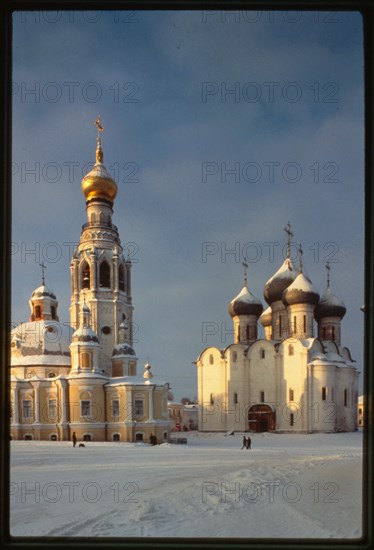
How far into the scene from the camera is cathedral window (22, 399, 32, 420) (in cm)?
1891

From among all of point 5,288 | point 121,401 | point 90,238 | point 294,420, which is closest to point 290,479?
point 5,288

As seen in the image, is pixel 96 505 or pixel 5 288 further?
pixel 96 505

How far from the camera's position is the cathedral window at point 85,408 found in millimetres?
18062

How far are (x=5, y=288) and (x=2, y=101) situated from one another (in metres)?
0.92

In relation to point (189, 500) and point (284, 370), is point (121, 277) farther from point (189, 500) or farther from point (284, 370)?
point (189, 500)

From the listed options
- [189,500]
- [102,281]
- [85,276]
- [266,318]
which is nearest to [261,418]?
[266,318]

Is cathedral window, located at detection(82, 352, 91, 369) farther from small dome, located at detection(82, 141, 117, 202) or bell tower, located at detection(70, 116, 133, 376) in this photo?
small dome, located at detection(82, 141, 117, 202)

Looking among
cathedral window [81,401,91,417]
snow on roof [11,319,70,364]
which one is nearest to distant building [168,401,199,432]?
snow on roof [11,319,70,364]

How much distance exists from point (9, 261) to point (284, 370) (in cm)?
2183

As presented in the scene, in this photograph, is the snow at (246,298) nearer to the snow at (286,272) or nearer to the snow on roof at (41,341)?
the snow at (286,272)

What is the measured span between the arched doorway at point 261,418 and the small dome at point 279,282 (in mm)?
7019
